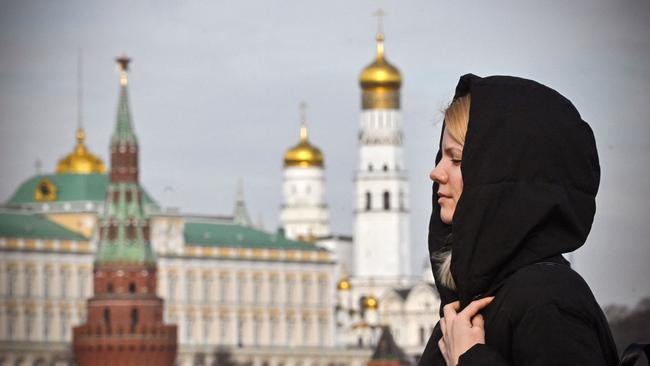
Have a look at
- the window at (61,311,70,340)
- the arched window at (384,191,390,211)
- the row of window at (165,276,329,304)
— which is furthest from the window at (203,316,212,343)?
the arched window at (384,191,390,211)

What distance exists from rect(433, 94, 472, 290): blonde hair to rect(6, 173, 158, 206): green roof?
92.1 meters

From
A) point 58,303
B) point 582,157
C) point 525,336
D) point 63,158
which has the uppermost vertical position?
point 63,158

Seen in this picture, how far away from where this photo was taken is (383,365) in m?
83.9

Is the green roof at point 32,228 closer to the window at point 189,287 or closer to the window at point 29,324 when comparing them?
the window at point 29,324

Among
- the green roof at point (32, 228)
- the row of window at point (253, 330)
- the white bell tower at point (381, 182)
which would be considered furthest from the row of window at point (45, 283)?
the white bell tower at point (381, 182)

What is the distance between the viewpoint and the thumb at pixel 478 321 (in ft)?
12.9

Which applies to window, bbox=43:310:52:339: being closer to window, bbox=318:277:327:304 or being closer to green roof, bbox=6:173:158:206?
green roof, bbox=6:173:158:206

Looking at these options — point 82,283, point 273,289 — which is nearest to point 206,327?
point 273,289

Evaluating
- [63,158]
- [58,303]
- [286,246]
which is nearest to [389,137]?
[286,246]

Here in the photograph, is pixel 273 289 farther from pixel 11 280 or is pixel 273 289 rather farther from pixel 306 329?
pixel 11 280

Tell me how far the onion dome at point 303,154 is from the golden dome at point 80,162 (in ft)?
35.0

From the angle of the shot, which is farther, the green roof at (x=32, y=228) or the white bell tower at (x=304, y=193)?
the white bell tower at (x=304, y=193)

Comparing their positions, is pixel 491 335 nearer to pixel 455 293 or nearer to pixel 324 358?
pixel 455 293

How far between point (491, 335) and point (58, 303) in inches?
3388
